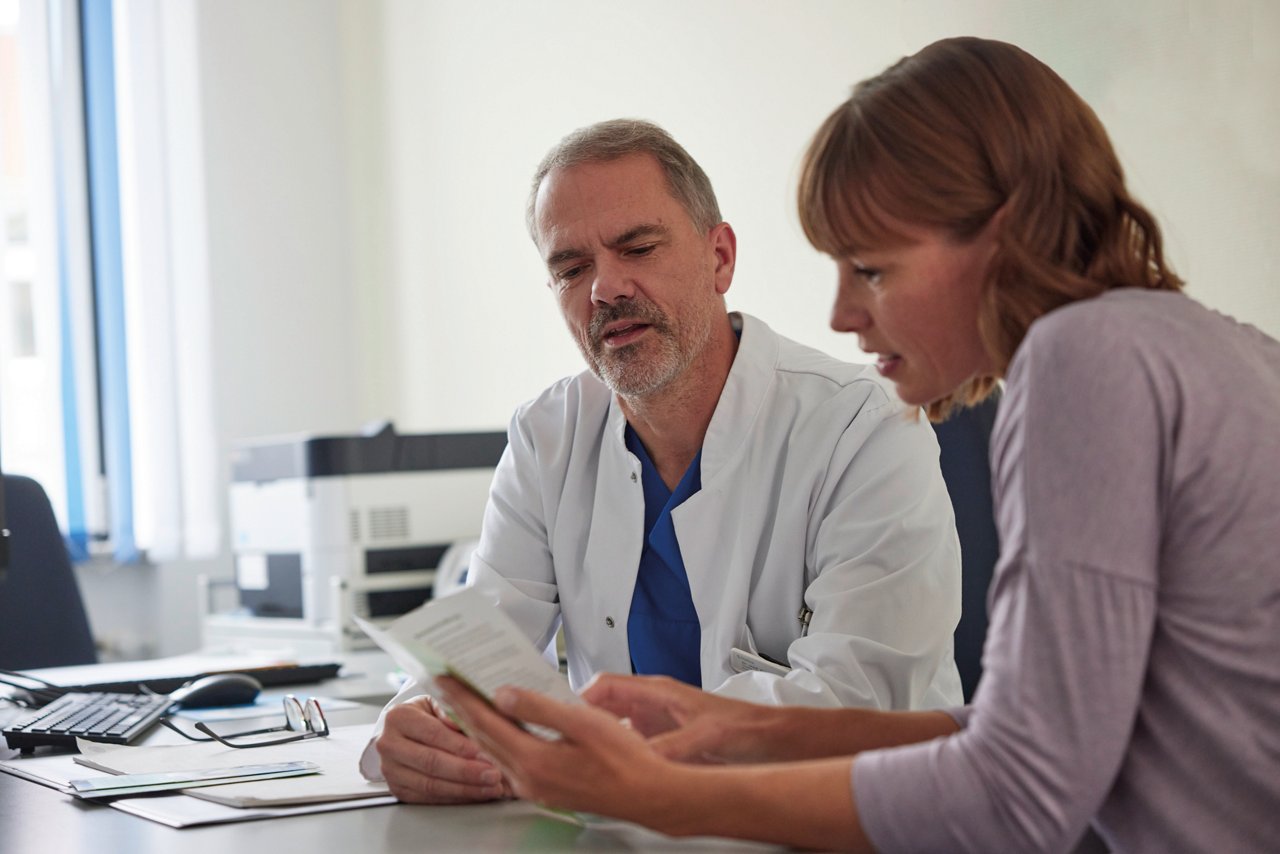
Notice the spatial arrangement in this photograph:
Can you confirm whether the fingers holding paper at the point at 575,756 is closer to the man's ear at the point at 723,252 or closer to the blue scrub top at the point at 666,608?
the blue scrub top at the point at 666,608

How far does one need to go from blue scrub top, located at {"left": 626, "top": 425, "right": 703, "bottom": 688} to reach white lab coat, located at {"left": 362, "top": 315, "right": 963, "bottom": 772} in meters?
0.02

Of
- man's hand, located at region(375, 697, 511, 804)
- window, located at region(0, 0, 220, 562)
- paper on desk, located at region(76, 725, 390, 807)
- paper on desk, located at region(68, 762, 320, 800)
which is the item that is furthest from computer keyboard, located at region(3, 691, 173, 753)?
window, located at region(0, 0, 220, 562)

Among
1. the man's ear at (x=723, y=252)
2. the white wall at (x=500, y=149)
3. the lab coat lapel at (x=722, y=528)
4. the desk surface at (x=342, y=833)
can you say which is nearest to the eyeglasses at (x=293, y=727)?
the desk surface at (x=342, y=833)

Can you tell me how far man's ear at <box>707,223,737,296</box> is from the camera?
1.71 metres

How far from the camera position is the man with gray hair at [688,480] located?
4.54 ft

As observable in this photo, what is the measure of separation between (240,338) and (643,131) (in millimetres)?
2727

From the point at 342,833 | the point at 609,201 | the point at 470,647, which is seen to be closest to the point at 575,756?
the point at 470,647

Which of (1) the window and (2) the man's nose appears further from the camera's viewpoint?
(1) the window

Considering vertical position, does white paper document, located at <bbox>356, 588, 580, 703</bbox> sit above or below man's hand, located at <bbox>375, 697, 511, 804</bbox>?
above

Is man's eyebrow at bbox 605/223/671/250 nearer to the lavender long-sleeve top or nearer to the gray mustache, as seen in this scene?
the gray mustache

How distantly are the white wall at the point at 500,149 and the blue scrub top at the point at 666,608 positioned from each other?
0.61 m

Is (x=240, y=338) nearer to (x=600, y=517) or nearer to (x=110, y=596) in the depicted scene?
(x=110, y=596)

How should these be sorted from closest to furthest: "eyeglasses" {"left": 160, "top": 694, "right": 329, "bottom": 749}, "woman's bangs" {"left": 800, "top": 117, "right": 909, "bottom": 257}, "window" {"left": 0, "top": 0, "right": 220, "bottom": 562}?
"woman's bangs" {"left": 800, "top": 117, "right": 909, "bottom": 257}, "eyeglasses" {"left": 160, "top": 694, "right": 329, "bottom": 749}, "window" {"left": 0, "top": 0, "right": 220, "bottom": 562}

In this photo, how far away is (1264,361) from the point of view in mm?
826
